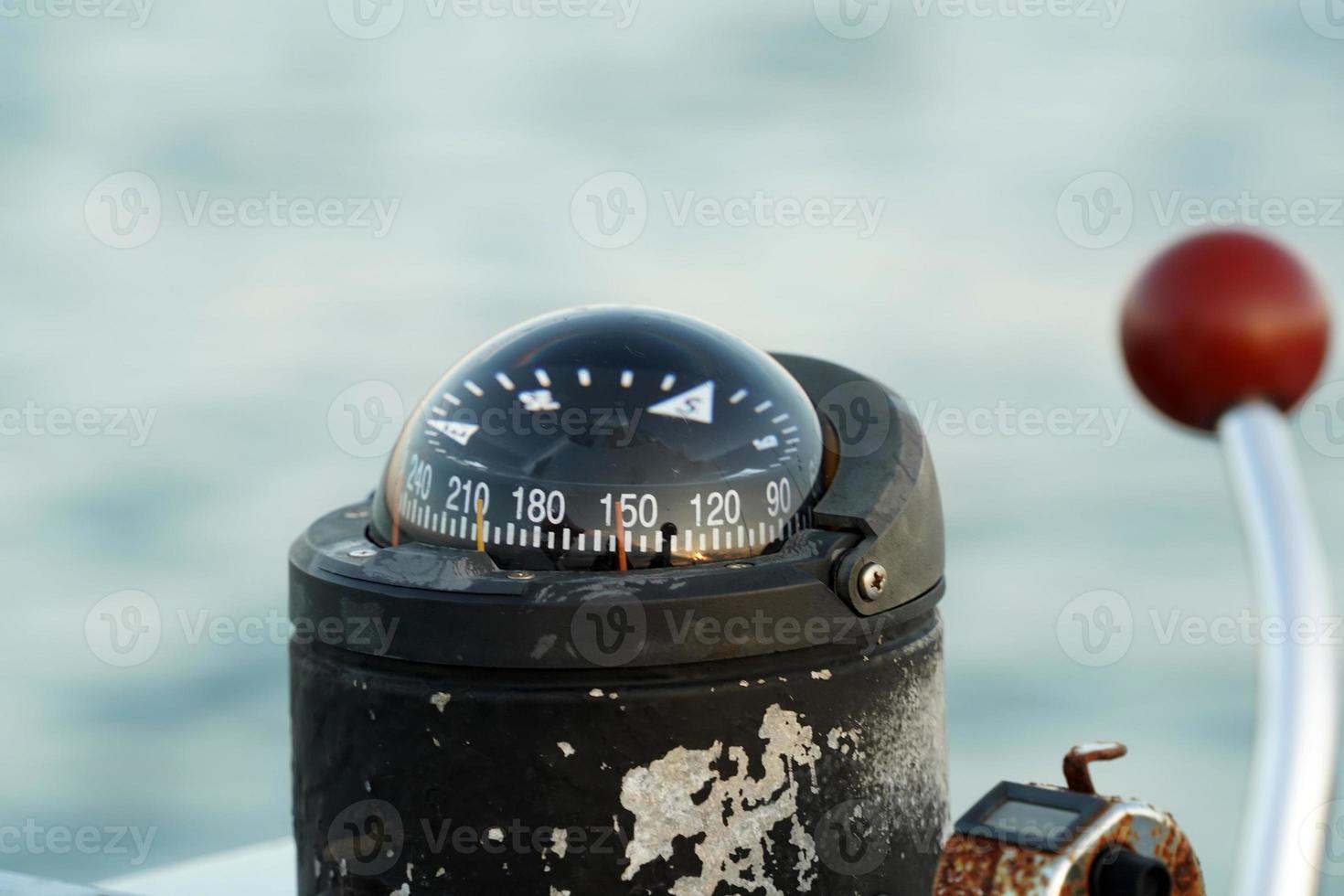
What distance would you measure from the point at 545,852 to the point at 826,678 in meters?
0.38

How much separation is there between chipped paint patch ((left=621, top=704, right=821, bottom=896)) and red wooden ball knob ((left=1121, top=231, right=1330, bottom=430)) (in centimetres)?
97

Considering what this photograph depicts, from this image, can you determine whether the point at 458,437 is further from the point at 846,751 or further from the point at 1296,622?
the point at 1296,622

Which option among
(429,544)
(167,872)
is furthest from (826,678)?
(167,872)

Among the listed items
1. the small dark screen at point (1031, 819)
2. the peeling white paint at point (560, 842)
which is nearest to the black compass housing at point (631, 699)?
the peeling white paint at point (560, 842)

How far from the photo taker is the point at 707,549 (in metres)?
1.92

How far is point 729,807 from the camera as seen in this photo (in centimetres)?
186

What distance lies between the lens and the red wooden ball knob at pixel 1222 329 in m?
0.93

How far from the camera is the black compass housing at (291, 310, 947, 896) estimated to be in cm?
182
